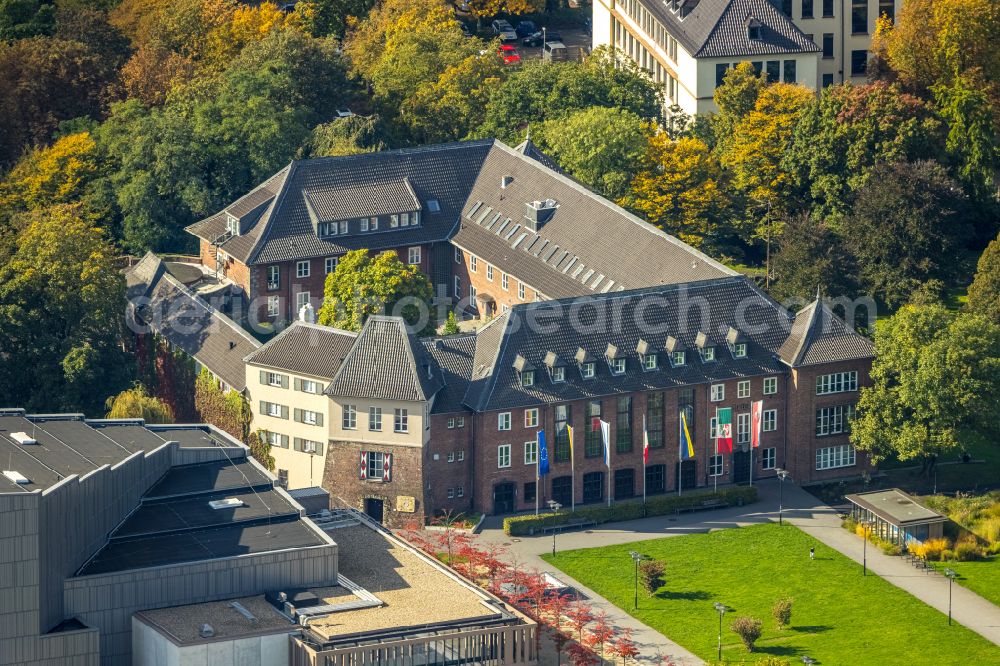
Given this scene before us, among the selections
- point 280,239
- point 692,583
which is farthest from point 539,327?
point 280,239

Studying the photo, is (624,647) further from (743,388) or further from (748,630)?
(743,388)

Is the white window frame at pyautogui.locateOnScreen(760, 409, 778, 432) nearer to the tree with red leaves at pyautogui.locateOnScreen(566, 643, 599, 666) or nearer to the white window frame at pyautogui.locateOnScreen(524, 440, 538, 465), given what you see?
the white window frame at pyautogui.locateOnScreen(524, 440, 538, 465)

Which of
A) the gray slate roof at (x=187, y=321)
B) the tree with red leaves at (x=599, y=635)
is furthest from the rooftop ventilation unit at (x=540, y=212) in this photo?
the tree with red leaves at (x=599, y=635)

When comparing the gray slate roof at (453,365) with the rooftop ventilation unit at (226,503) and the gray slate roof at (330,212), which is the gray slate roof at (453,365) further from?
the gray slate roof at (330,212)

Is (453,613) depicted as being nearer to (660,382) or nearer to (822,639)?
(822,639)

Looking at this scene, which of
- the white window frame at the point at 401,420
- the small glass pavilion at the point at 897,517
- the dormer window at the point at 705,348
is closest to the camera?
the small glass pavilion at the point at 897,517

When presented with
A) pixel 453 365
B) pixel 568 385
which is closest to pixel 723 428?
pixel 568 385

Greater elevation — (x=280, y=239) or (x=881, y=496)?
(x=280, y=239)
